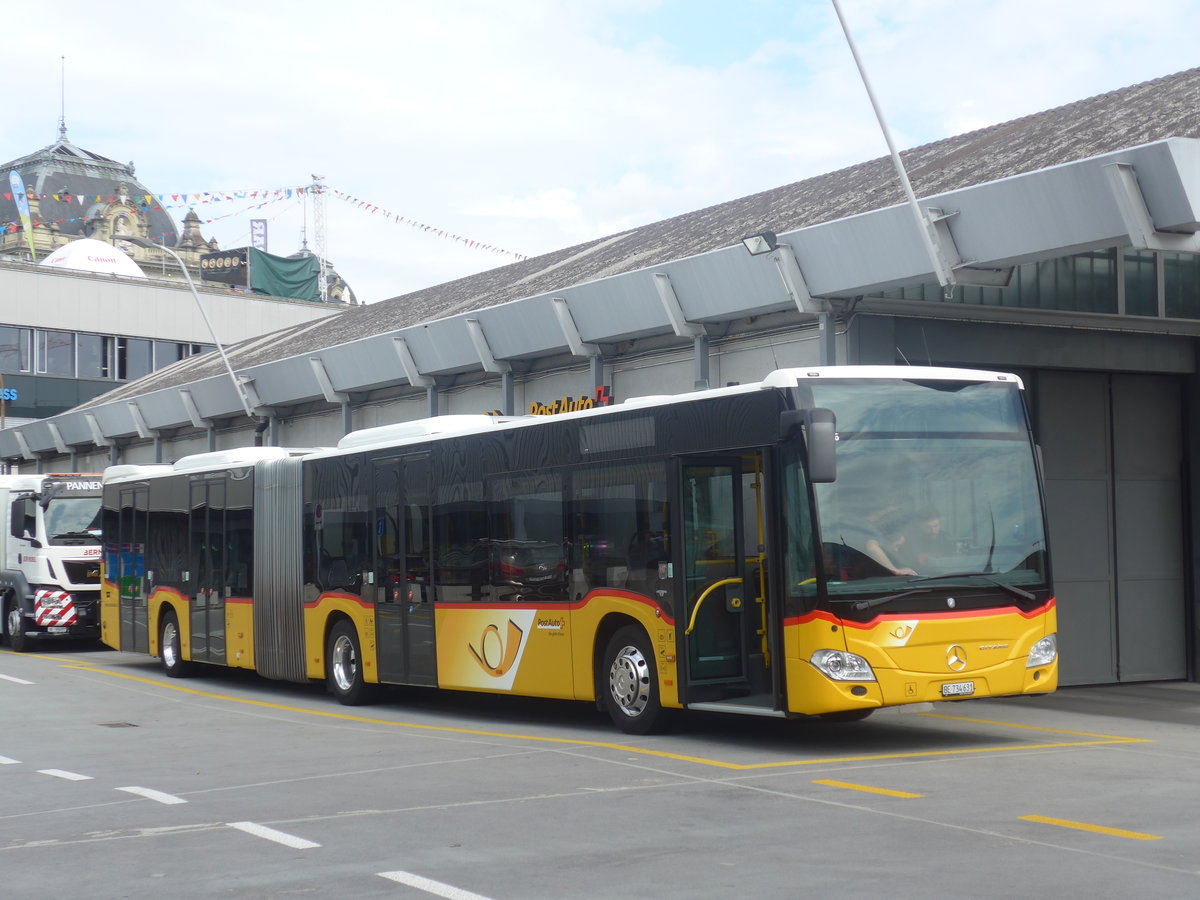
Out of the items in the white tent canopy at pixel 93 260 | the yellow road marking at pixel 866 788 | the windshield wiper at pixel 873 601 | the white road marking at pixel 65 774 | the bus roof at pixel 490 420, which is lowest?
the white road marking at pixel 65 774

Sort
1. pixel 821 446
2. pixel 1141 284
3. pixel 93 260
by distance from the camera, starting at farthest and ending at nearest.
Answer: pixel 93 260 → pixel 1141 284 → pixel 821 446

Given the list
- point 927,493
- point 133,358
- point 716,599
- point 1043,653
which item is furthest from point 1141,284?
point 133,358

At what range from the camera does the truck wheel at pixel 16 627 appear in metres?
27.5

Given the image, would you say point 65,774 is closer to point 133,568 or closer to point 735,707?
point 735,707

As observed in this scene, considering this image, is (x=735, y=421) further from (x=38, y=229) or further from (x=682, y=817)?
(x=38, y=229)

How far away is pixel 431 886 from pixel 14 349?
53.2 m

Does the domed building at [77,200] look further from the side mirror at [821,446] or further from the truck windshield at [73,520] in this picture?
the side mirror at [821,446]

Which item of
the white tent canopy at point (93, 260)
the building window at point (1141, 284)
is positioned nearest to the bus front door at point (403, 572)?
the building window at point (1141, 284)

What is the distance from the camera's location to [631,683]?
13852 mm

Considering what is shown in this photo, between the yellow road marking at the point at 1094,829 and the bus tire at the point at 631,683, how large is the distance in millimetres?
4861

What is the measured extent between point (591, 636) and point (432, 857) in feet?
20.0

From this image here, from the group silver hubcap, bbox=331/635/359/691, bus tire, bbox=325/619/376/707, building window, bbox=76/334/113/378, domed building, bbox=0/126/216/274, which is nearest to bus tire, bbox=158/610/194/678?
bus tire, bbox=325/619/376/707

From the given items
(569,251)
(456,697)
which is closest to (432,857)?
(456,697)

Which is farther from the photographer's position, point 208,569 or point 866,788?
point 208,569
